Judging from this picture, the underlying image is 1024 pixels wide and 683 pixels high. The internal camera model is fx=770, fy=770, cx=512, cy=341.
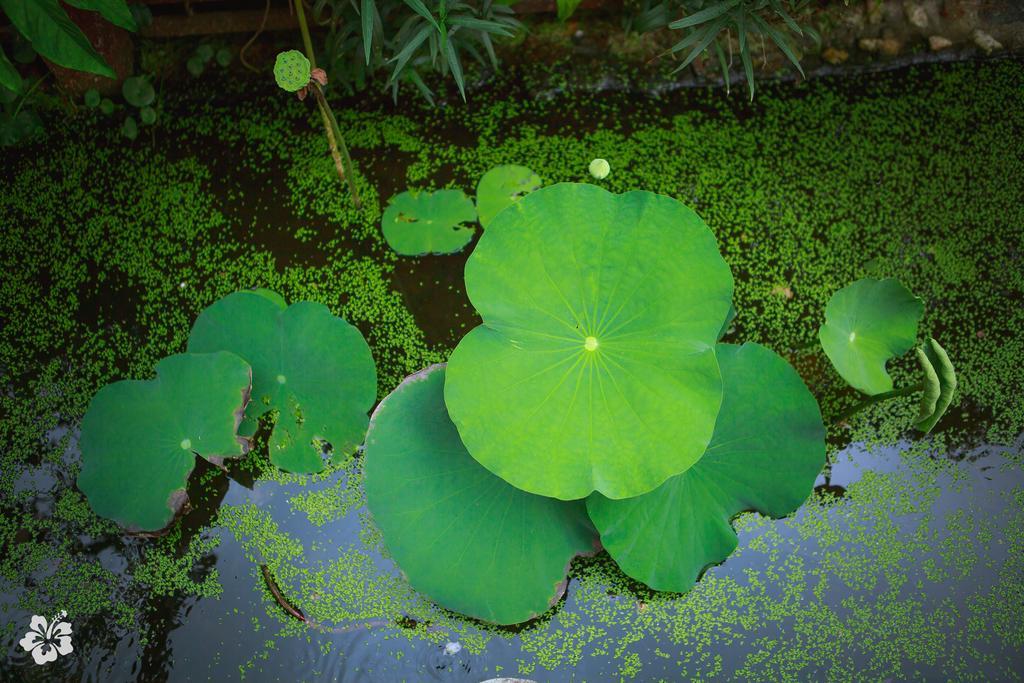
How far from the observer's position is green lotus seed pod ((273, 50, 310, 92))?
1.74 metres

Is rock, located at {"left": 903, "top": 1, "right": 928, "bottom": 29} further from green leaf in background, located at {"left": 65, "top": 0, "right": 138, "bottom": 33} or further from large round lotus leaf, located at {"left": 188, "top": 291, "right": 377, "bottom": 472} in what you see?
green leaf in background, located at {"left": 65, "top": 0, "right": 138, "bottom": 33}

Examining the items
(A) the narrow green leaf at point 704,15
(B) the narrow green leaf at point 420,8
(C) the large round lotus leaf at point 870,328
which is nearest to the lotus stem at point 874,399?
(C) the large round lotus leaf at point 870,328

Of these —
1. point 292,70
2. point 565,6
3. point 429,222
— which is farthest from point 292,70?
point 565,6

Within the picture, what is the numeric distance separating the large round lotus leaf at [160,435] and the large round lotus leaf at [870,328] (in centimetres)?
144

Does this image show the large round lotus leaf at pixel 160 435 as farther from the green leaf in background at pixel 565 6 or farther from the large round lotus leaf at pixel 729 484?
the green leaf in background at pixel 565 6

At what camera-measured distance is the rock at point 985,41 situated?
242cm

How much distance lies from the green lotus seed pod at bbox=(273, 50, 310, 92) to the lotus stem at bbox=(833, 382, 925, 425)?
1.58 metres

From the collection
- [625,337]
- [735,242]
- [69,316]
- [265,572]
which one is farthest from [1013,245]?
[69,316]

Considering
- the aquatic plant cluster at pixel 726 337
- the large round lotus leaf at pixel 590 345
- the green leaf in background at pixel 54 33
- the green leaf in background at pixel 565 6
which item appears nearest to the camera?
the large round lotus leaf at pixel 590 345

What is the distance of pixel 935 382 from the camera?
1.66m

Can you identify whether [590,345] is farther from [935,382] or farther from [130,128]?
[130,128]

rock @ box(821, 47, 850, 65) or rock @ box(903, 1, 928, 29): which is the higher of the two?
rock @ box(903, 1, 928, 29)

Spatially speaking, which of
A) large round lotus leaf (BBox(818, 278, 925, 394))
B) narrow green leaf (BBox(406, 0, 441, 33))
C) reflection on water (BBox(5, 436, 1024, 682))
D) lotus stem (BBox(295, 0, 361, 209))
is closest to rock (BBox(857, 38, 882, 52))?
large round lotus leaf (BBox(818, 278, 925, 394))

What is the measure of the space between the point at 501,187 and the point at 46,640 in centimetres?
159
